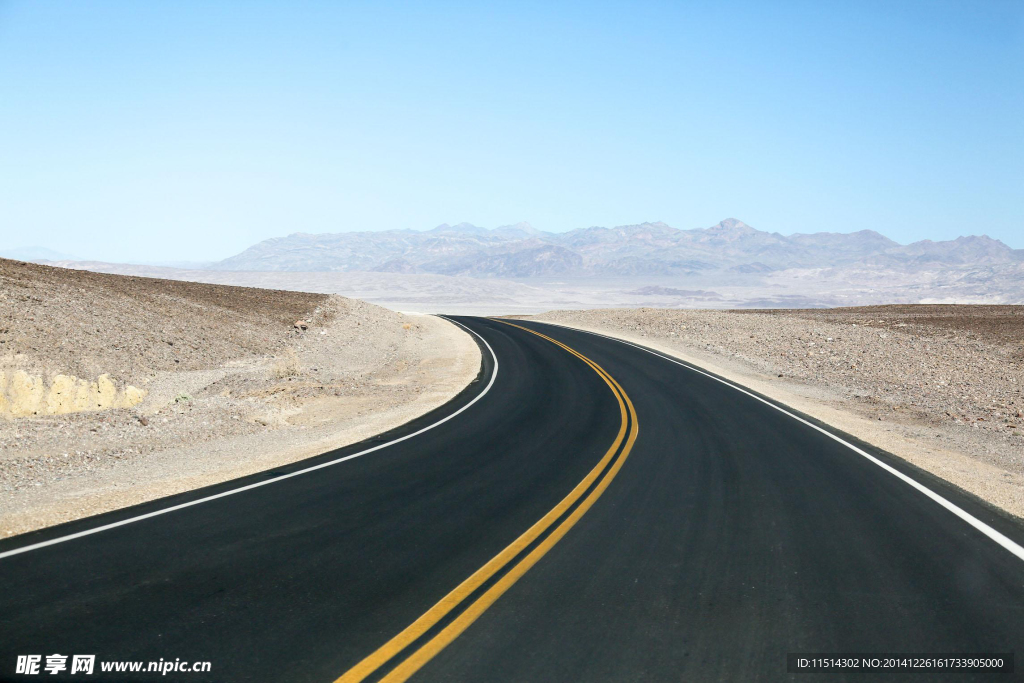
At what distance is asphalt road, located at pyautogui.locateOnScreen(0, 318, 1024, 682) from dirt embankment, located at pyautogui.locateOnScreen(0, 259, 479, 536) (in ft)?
5.18

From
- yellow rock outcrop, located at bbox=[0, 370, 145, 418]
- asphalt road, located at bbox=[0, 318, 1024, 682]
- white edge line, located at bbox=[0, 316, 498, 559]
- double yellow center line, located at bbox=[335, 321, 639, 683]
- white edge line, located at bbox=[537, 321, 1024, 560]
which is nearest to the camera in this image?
double yellow center line, located at bbox=[335, 321, 639, 683]

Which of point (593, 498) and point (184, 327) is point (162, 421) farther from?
point (184, 327)

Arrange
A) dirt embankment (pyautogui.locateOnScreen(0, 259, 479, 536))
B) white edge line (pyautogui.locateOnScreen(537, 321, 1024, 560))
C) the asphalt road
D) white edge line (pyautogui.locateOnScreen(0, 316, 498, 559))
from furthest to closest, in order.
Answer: dirt embankment (pyautogui.locateOnScreen(0, 259, 479, 536))
white edge line (pyautogui.locateOnScreen(537, 321, 1024, 560))
white edge line (pyautogui.locateOnScreen(0, 316, 498, 559))
the asphalt road

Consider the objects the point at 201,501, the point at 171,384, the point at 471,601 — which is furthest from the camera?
the point at 171,384

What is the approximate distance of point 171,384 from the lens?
22.6 m

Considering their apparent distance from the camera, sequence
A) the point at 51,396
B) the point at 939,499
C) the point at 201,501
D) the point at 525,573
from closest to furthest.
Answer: the point at 525,573 → the point at 201,501 → the point at 939,499 → the point at 51,396

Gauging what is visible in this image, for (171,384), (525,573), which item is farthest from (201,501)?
(171,384)

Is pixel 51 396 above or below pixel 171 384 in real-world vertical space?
above

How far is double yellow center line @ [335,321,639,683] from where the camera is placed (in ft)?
15.2

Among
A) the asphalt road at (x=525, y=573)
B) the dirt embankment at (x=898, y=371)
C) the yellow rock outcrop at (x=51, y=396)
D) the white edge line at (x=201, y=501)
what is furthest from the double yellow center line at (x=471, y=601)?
the yellow rock outcrop at (x=51, y=396)

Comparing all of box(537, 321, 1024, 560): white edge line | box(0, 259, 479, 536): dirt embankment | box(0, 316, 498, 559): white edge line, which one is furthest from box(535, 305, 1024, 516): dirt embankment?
box(0, 259, 479, 536): dirt embankment

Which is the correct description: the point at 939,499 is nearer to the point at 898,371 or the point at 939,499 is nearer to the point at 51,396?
the point at 51,396

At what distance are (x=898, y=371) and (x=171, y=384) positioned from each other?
26318 mm

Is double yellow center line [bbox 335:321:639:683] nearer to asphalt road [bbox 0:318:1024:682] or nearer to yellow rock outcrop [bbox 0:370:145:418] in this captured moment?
asphalt road [bbox 0:318:1024:682]
